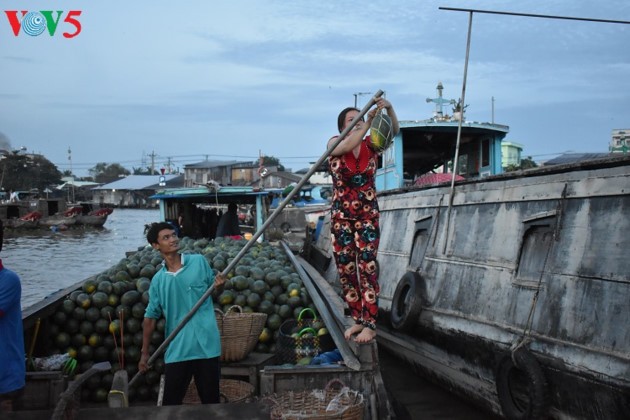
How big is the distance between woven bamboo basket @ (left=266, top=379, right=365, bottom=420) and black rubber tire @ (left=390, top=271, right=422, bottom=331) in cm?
322

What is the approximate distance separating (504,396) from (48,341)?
437 centimetres

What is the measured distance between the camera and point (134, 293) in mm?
6289

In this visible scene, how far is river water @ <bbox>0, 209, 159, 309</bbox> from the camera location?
778 inches

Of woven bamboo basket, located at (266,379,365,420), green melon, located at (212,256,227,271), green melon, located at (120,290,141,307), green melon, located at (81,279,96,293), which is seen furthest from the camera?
green melon, located at (212,256,227,271)

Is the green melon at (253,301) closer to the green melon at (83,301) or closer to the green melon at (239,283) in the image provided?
the green melon at (239,283)

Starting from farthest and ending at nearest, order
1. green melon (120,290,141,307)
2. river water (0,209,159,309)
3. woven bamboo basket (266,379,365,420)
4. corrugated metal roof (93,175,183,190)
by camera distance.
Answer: corrugated metal roof (93,175,183,190) < river water (0,209,159,309) < green melon (120,290,141,307) < woven bamboo basket (266,379,365,420)

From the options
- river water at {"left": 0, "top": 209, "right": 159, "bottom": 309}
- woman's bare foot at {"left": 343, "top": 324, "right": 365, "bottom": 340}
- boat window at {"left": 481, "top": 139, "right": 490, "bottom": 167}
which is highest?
boat window at {"left": 481, "top": 139, "right": 490, "bottom": 167}

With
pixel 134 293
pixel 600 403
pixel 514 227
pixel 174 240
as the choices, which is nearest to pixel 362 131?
pixel 174 240

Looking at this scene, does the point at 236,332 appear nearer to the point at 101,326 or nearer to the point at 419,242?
the point at 101,326

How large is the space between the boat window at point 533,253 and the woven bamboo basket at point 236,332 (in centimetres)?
237

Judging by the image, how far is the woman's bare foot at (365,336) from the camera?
421 centimetres

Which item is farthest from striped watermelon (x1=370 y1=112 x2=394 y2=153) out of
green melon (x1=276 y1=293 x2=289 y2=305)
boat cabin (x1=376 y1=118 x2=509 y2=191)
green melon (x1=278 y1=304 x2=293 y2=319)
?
boat cabin (x1=376 y1=118 x2=509 y2=191)

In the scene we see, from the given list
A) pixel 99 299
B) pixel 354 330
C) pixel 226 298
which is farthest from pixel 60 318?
pixel 354 330

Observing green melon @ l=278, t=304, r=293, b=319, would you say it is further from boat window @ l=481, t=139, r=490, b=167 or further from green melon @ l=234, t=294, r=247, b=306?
boat window @ l=481, t=139, r=490, b=167
